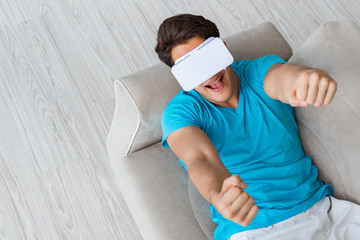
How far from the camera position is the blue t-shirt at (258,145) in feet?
3.74

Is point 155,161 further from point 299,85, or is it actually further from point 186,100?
point 299,85

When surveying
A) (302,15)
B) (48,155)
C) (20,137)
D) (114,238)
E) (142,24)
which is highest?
(142,24)

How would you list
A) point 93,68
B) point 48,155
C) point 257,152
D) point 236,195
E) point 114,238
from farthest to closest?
point 93,68, point 48,155, point 114,238, point 257,152, point 236,195

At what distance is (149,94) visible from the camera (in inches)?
50.0

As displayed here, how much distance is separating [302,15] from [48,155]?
1.51m

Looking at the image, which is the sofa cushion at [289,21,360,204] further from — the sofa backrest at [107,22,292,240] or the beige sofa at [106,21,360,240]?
the sofa backrest at [107,22,292,240]

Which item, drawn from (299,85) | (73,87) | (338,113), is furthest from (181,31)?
(73,87)

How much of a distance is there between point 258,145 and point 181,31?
423mm

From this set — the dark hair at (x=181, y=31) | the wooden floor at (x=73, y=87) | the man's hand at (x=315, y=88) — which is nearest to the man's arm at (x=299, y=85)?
the man's hand at (x=315, y=88)

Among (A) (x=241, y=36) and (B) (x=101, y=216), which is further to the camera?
(B) (x=101, y=216)

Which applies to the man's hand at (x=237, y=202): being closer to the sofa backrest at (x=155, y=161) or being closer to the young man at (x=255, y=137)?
the young man at (x=255, y=137)

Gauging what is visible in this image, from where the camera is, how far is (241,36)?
1.39 metres

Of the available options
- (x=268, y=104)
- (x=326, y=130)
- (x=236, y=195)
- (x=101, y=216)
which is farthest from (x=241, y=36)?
(x=101, y=216)

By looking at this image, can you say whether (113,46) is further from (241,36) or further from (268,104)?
(268,104)
